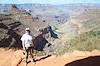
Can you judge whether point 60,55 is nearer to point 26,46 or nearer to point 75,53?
point 75,53

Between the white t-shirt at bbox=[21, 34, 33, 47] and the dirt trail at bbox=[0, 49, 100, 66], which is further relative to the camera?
the dirt trail at bbox=[0, 49, 100, 66]

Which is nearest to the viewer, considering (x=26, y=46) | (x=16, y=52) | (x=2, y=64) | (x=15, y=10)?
(x=26, y=46)

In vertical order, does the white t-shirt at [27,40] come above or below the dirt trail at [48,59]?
above

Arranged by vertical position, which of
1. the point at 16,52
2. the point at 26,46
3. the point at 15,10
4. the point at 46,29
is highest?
the point at 26,46

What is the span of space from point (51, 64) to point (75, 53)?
71.0 inches

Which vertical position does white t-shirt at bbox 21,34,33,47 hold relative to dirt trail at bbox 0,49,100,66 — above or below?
above

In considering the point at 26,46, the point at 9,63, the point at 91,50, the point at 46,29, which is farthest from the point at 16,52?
the point at 46,29

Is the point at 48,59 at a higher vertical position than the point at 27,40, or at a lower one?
lower

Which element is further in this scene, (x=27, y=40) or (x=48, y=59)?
(x=48, y=59)

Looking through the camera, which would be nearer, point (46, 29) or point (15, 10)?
point (15, 10)

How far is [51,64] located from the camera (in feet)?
33.5

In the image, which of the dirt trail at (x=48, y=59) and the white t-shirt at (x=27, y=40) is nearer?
the white t-shirt at (x=27, y=40)

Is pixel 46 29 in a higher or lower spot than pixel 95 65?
lower

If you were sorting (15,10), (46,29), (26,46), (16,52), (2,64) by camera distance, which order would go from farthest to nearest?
(46,29) → (15,10) → (16,52) → (2,64) → (26,46)
